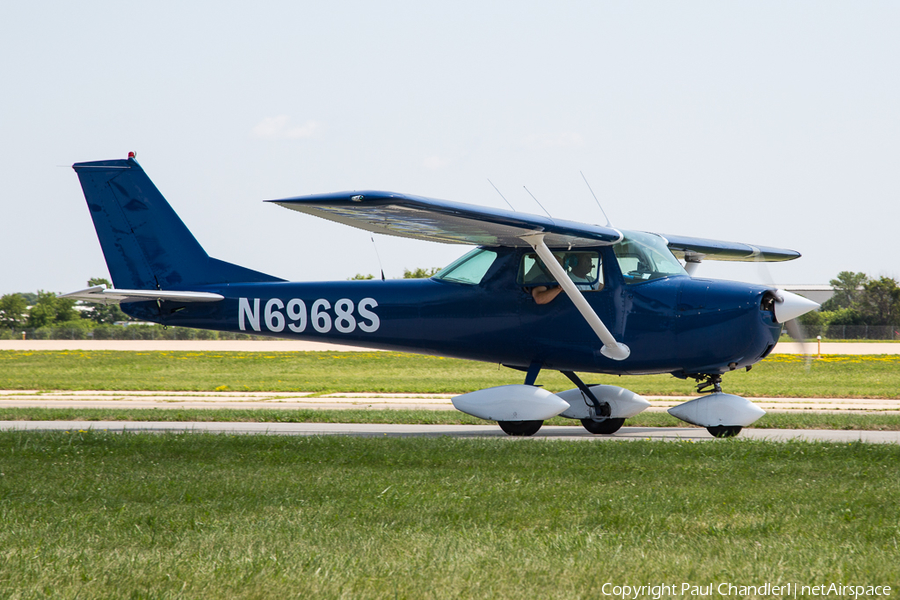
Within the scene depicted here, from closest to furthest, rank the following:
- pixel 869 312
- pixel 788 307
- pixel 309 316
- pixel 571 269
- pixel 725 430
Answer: pixel 788 307, pixel 725 430, pixel 571 269, pixel 309 316, pixel 869 312

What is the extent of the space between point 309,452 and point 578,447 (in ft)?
9.75

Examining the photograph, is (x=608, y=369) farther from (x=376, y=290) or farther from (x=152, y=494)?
(x=152, y=494)

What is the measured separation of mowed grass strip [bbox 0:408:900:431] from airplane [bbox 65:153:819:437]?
1656 mm

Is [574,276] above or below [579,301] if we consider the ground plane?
above

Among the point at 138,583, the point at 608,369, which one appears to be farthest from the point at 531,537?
the point at 608,369

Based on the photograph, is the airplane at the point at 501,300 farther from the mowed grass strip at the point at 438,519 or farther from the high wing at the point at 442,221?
the mowed grass strip at the point at 438,519

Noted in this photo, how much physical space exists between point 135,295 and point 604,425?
298 inches

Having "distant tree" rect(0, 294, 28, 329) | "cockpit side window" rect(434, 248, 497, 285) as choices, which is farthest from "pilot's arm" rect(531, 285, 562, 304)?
"distant tree" rect(0, 294, 28, 329)

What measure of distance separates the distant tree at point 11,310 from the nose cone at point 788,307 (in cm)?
9550

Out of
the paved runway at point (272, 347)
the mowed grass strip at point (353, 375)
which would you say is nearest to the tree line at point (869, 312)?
the paved runway at point (272, 347)

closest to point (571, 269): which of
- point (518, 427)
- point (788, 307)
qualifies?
point (518, 427)

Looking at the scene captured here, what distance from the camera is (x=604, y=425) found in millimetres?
13031

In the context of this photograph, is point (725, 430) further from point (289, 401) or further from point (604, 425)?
point (289, 401)

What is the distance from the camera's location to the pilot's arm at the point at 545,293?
40.2 ft
